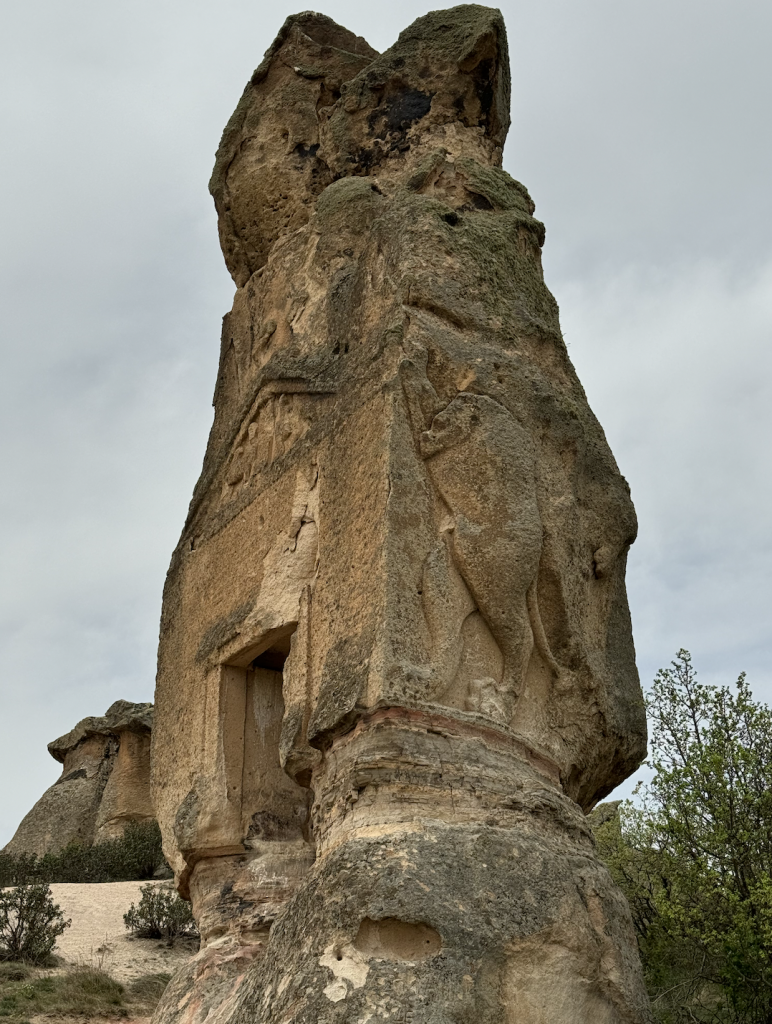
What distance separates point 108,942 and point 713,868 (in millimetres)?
6102

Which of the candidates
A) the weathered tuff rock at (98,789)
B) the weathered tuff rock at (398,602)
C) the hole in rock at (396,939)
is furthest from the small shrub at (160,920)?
the hole in rock at (396,939)

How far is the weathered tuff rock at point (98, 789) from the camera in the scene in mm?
20000

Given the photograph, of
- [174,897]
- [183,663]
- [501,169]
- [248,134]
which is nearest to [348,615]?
[183,663]

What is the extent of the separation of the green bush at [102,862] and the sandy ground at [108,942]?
2518mm

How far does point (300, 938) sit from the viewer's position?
4379mm

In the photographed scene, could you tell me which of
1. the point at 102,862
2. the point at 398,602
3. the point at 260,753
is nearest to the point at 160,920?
the point at 102,862

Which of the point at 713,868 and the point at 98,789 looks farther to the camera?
the point at 98,789

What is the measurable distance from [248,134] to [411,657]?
15.1 ft

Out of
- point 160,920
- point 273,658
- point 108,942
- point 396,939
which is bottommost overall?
point 396,939

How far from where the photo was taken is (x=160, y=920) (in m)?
12.2

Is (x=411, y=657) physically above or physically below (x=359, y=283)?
below

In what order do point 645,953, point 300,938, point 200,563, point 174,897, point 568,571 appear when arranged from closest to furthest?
point 300,938 < point 568,571 < point 200,563 < point 645,953 < point 174,897

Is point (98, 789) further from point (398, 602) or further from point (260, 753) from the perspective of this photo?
point (398, 602)

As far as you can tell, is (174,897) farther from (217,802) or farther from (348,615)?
(348,615)
